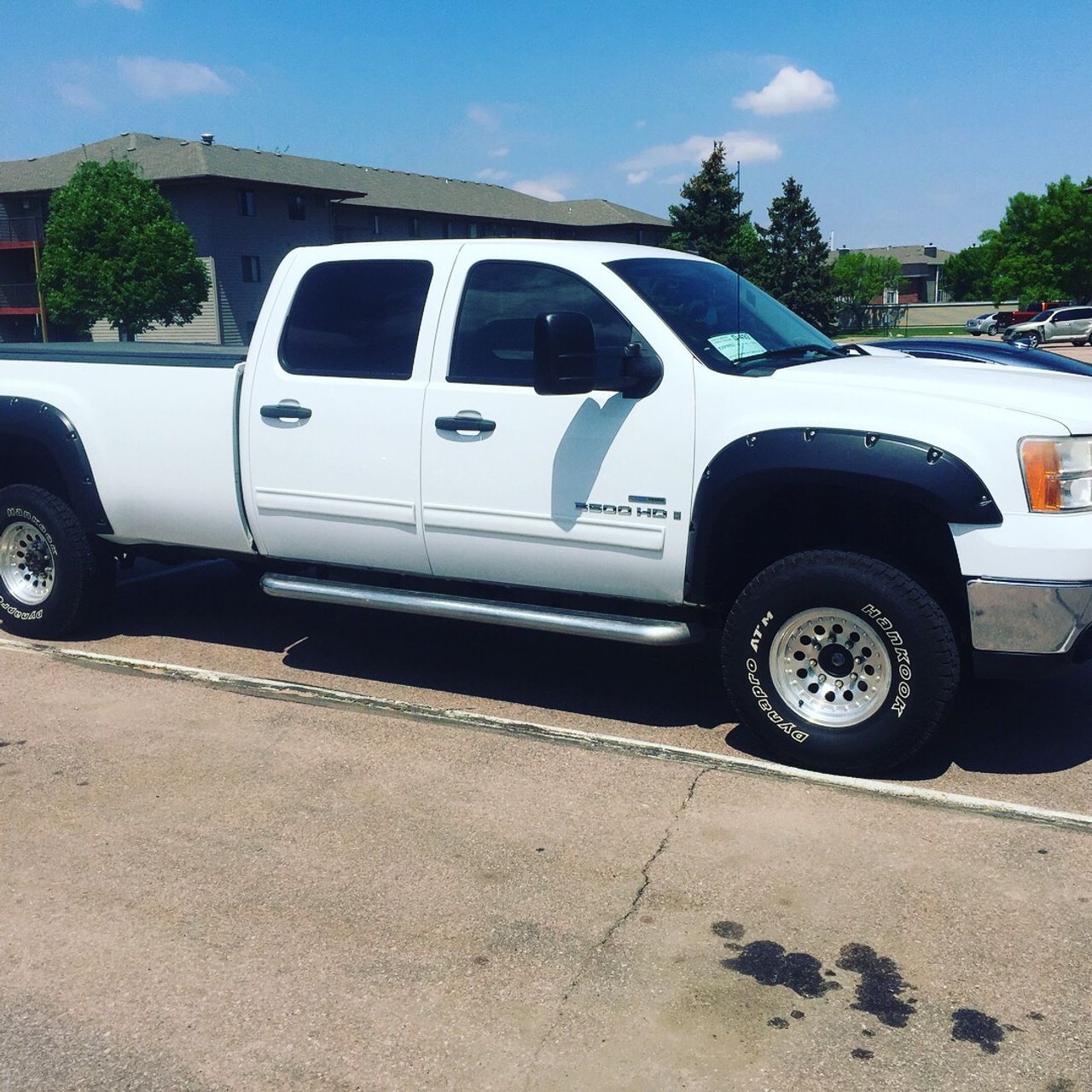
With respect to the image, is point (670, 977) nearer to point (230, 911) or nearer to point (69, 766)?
point (230, 911)

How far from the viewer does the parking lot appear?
3117 millimetres

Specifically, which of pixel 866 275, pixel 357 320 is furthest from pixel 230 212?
pixel 866 275

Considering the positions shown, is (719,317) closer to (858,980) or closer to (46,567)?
(858,980)

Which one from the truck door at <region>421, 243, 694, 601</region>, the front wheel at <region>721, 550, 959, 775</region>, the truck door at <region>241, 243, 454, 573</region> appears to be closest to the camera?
the front wheel at <region>721, 550, 959, 775</region>

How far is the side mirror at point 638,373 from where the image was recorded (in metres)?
4.99

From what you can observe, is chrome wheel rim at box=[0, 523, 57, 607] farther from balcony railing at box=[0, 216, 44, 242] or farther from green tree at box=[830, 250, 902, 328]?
green tree at box=[830, 250, 902, 328]

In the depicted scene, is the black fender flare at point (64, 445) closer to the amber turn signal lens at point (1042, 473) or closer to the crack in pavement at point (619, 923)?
the crack in pavement at point (619, 923)

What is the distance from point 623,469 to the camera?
5.07 metres

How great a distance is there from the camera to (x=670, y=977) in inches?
135

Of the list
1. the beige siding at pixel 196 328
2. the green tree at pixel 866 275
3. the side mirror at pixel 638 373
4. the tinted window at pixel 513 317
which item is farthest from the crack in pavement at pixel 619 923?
the green tree at pixel 866 275

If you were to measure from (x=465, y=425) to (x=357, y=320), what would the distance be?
88cm

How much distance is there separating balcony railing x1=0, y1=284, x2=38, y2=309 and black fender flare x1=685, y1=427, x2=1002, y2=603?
57712 millimetres

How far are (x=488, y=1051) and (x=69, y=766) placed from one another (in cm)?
275

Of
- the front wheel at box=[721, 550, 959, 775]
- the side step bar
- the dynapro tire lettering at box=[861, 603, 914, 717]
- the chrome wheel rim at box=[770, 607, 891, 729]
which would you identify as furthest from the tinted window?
the dynapro tire lettering at box=[861, 603, 914, 717]
